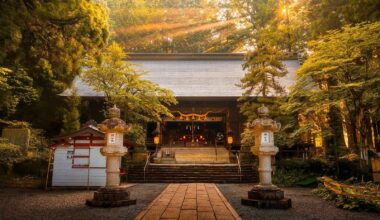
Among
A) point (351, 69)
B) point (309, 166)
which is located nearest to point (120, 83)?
point (309, 166)

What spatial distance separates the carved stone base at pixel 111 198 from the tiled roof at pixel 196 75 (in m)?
10.4

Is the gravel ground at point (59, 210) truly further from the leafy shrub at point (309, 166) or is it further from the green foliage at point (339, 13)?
the green foliage at point (339, 13)

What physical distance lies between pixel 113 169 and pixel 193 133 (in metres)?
16.0

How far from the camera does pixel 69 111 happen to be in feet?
51.8

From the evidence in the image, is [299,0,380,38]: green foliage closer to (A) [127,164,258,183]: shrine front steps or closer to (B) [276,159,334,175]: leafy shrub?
(B) [276,159,334,175]: leafy shrub

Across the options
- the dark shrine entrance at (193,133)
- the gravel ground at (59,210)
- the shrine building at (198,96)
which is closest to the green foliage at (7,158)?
the gravel ground at (59,210)

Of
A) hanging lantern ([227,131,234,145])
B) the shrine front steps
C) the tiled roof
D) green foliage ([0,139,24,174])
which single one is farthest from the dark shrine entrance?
green foliage ([0,139,24,174])

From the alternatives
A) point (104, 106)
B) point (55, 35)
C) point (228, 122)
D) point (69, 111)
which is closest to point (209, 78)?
point (228, 122)

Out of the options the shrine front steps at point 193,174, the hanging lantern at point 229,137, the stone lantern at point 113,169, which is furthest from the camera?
the hanging lantern at point 229,137

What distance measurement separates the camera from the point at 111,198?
275 inches

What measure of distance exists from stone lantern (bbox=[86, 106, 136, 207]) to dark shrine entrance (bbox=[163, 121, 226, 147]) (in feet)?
49.3

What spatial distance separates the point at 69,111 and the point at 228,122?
386 inches

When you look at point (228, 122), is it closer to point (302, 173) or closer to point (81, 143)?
point (302, 173)

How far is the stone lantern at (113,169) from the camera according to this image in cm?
694
